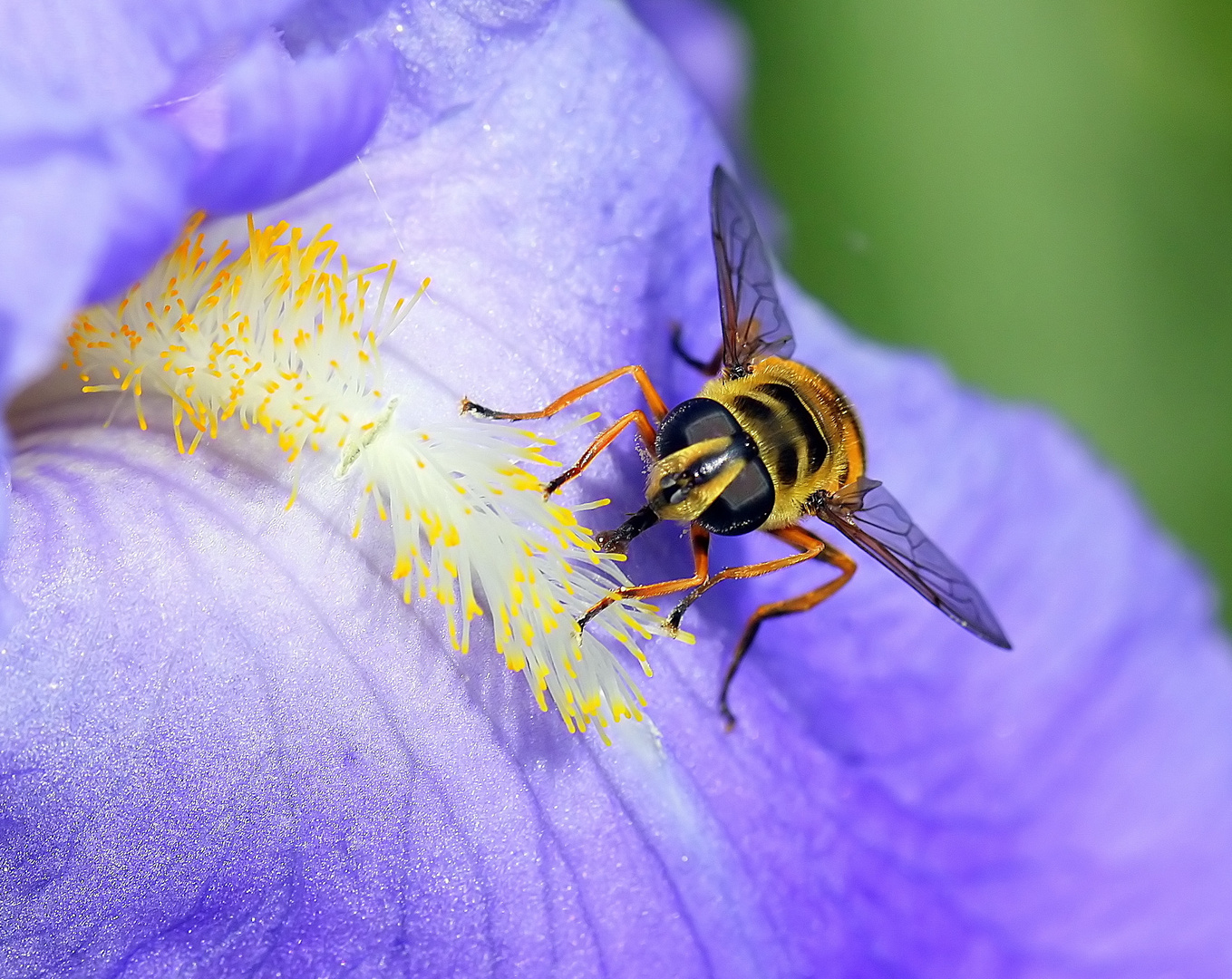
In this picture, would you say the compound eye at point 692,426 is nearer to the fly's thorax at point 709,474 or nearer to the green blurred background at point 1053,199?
the fly's thorax at point 709,474

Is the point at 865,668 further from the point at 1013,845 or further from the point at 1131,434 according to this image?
the point at 1131,434

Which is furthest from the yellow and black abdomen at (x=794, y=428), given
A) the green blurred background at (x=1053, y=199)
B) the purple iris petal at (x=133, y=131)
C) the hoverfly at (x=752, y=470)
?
the green blurred background at (x=1053, y=199)

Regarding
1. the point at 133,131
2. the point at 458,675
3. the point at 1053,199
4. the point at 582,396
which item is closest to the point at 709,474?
the point at 582,396

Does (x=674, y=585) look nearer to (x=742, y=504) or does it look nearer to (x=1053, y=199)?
(x=742, y=504)

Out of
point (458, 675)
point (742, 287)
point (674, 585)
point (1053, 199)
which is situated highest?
point (1053, 199)

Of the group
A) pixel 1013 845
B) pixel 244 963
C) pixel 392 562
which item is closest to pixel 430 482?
pixel 392 562

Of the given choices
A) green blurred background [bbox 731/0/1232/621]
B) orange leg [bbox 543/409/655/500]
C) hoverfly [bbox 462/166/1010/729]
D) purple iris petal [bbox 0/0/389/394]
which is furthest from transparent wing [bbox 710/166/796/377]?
green blurred background [bbox 731/0/1232/621]
